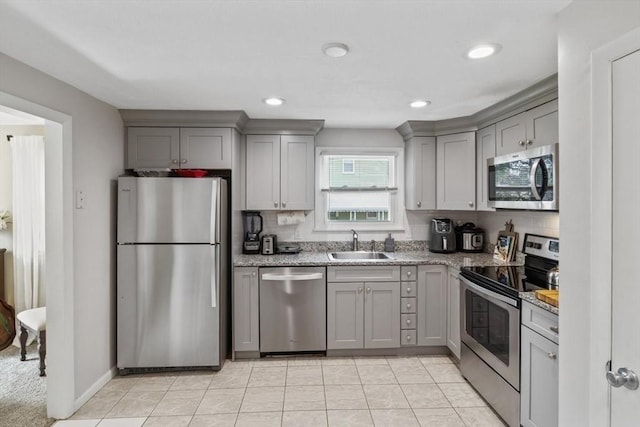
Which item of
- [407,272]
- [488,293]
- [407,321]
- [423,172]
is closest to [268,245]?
[407,272]

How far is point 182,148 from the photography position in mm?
3207

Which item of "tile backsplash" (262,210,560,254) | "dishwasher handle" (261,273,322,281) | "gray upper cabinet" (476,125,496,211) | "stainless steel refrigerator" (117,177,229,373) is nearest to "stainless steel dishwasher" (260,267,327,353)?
"dishwasher handle" (261,273,322,281)

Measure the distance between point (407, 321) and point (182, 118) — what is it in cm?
278

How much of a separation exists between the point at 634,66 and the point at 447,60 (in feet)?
3.40

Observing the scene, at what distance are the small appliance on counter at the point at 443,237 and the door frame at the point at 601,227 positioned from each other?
7.83 ft

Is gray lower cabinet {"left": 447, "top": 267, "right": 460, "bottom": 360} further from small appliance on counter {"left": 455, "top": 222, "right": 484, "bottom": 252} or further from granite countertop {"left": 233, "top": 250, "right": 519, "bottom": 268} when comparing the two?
small appliance on counter {"left": 455, "top": 222, "right": 484, "bottom": 252}

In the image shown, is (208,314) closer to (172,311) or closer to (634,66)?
(172,311)

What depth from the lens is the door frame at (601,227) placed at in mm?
1203

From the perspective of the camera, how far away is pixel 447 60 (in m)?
2.02

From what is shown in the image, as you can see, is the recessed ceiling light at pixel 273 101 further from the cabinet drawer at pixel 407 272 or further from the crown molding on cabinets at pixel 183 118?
the cabinet drawer at pixel 407 272

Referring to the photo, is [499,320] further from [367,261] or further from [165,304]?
[165,304]

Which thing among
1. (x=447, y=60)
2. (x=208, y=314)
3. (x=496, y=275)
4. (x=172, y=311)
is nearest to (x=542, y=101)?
(x=447, y=60)

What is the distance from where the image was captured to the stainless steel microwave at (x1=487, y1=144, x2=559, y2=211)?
2.28 meters

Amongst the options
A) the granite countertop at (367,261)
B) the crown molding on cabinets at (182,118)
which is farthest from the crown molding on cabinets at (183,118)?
the granite countertop at (367,261)
